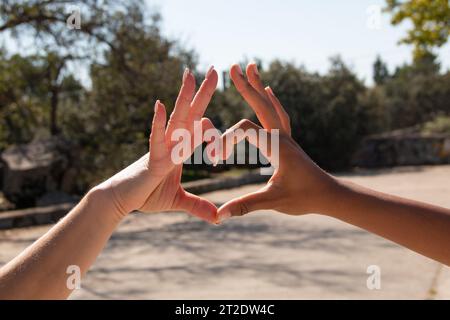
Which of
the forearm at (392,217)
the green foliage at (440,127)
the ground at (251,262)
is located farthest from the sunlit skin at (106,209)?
the green foliage at (440,127)

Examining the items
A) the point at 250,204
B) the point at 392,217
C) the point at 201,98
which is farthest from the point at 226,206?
the point at 392,217

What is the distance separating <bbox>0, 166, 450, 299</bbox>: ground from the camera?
510 cm

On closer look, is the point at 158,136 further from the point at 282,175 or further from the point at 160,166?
the point at 282,175

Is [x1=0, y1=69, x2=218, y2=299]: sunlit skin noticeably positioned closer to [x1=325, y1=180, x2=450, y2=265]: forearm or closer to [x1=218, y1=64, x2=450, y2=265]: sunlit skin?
[x1=218, y1=64, x2=450, y2=265]: sunlit skin

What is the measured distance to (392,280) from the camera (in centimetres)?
535

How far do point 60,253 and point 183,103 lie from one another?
46 centimetres

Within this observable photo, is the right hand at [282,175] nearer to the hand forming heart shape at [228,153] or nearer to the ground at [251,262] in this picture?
the hand forming heart shape at [228,153]

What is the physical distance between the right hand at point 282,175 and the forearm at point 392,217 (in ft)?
0.12

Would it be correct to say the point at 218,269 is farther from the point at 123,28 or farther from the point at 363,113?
the point at 363,113

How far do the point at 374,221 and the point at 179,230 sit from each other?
7808 millimetres

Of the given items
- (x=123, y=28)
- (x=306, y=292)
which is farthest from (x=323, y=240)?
(x=123, y=28)

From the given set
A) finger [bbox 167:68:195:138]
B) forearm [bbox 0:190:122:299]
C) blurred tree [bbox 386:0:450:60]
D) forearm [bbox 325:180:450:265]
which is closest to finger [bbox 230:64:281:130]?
finger [bbox 167:68:195:138]

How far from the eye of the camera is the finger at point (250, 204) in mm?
1275

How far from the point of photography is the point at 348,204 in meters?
1.19
